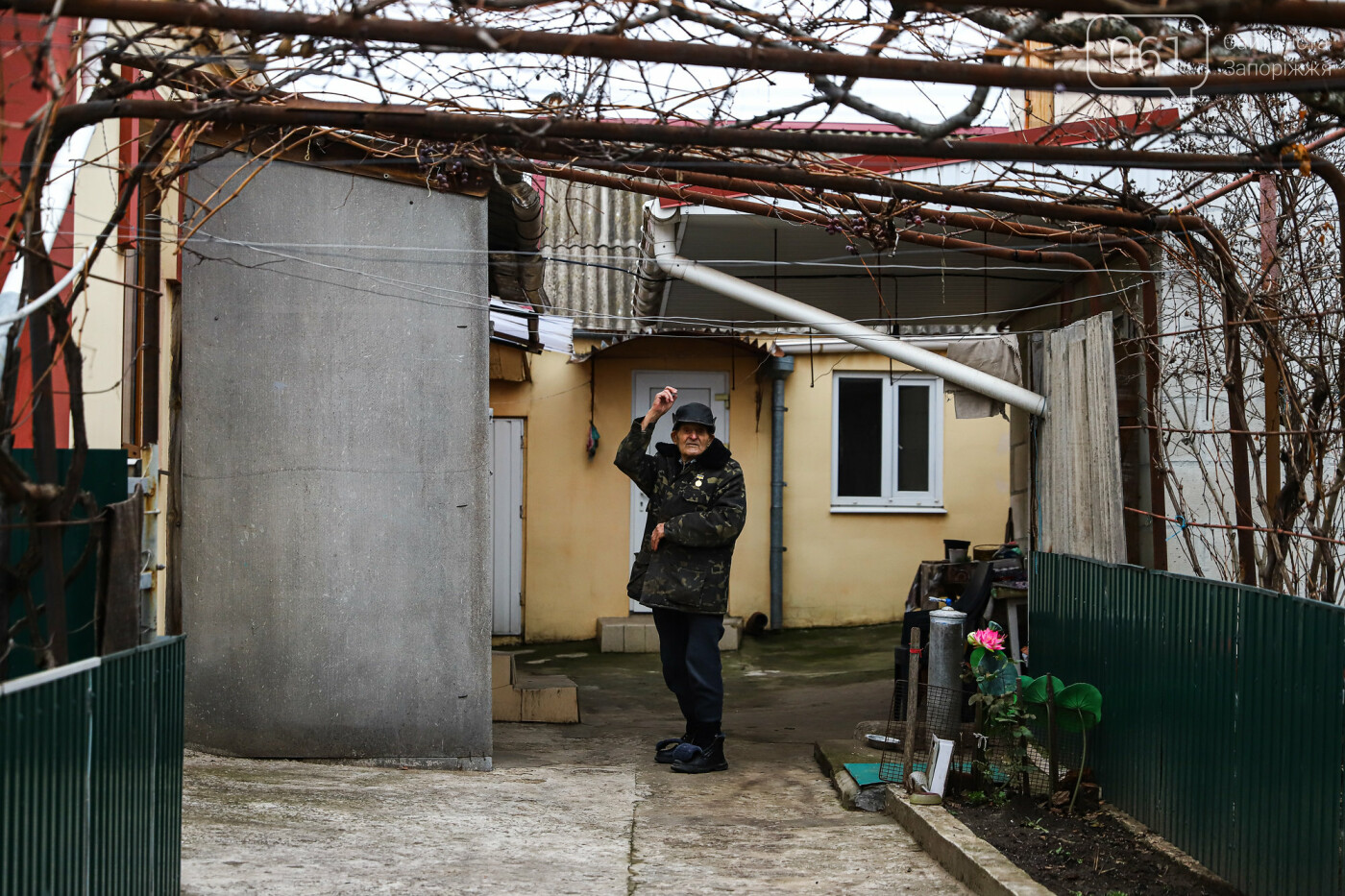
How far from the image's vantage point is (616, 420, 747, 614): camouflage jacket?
6660 millimetres

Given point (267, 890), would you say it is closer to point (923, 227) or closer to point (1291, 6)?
point (1291, 6)

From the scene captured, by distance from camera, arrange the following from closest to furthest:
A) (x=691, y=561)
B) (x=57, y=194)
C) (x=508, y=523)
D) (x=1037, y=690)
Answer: (x=57, y=194)
(x=1037, y=690)
(x=691, y=561)
(x=508, y=523)

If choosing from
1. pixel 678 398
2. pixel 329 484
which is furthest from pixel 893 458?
pixel 329 484

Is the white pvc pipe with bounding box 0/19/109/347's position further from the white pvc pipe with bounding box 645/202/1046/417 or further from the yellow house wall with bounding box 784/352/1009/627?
the yellow house wall with bounding box 784/352/1009/627

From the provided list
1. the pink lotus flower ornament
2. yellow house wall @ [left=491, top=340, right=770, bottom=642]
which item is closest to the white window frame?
yellow house wall @ [left=491, top=340, right=770, bottom=642]

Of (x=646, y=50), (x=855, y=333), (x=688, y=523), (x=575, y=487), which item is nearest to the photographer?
(x=646, y=50)

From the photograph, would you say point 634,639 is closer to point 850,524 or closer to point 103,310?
point 850,524

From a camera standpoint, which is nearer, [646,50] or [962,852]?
[646,50]

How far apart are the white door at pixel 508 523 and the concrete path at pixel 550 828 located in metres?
4.61

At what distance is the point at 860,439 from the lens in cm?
1321

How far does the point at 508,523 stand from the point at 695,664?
20.3 ft

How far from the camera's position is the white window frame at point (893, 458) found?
13078 millimetres

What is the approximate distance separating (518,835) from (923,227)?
453 cm

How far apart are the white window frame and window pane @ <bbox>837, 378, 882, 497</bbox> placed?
5cm
